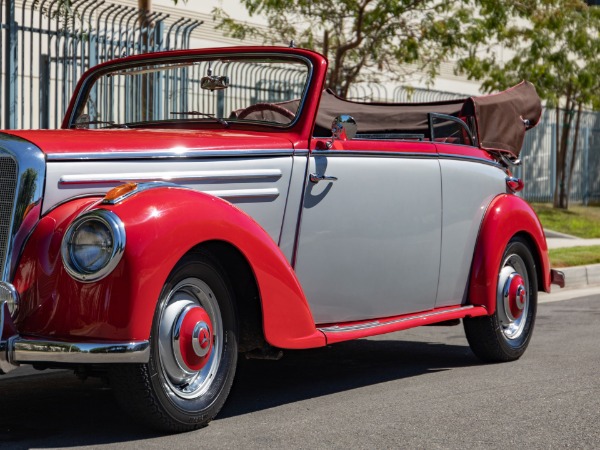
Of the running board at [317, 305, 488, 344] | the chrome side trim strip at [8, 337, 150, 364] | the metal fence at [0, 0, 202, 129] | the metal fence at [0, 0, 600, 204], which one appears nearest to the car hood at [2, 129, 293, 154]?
the chrome side trim strip at [8, 337, 150, 364]

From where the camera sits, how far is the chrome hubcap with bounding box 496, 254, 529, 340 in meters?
7.02

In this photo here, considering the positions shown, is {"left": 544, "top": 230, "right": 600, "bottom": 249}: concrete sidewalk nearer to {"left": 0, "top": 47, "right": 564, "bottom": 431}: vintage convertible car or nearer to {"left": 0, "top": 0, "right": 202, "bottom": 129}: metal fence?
{"left": 0, "top": 0, "right": 202, "bottom": 129}: metal fence

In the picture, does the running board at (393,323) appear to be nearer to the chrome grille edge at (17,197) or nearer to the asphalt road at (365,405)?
the asphalt road at (365,405)

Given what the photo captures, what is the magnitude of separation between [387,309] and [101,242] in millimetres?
2163

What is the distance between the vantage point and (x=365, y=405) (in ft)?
18.0

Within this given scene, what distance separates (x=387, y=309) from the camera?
6078 millimetres

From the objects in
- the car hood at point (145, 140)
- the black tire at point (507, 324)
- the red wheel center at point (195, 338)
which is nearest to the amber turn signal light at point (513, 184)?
the black tire at point (507, 324)

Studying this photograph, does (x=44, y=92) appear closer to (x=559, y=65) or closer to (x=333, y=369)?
(x=333, y=369)

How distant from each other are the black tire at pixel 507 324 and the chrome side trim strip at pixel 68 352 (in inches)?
125

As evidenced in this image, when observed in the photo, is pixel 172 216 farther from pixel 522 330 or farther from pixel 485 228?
pixel 522 330

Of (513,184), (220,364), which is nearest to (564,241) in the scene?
(513,184)

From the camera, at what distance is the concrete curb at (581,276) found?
1208 centimetres

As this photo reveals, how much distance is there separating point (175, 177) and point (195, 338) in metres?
0.74

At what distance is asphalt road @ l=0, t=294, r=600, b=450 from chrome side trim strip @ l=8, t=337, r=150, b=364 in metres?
0.44
